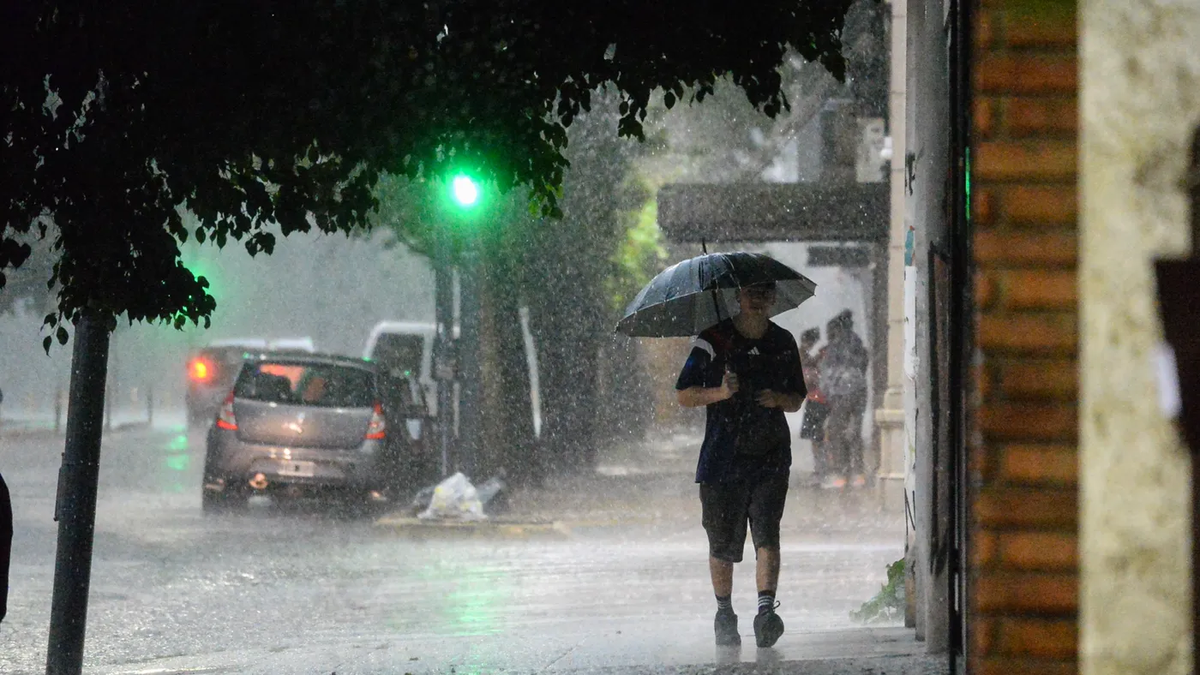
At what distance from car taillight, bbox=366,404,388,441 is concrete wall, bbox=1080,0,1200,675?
12837mm

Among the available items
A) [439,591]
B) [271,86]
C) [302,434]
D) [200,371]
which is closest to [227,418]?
[302,434]

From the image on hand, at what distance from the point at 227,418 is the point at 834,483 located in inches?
278

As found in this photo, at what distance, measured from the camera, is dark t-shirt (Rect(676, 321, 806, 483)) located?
6777 mm

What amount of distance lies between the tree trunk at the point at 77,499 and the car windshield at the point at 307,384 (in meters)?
8.29

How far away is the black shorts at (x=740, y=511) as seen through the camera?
680 cm

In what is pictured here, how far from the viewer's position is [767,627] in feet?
22.2

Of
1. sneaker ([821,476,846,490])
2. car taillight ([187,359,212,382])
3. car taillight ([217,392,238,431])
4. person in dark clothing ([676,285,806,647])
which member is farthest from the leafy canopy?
car taillight ([187,359,212,382])

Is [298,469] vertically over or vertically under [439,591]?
over

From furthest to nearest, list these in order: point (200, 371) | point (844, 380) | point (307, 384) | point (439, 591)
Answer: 1. point (200, 371)
2. point (844, 380)
3. point (307, 384)
4. point (439, 591)

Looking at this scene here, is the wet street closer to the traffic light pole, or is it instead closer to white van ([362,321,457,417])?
the traffic light pole

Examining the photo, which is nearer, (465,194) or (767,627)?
(767,627)

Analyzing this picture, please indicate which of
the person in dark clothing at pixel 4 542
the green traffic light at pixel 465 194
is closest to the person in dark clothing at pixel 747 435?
the person in dark clothing at pixel 4 542

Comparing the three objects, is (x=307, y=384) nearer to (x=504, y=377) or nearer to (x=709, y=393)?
(x=504, y=377)

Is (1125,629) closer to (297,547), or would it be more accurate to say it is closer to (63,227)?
(63,227)
